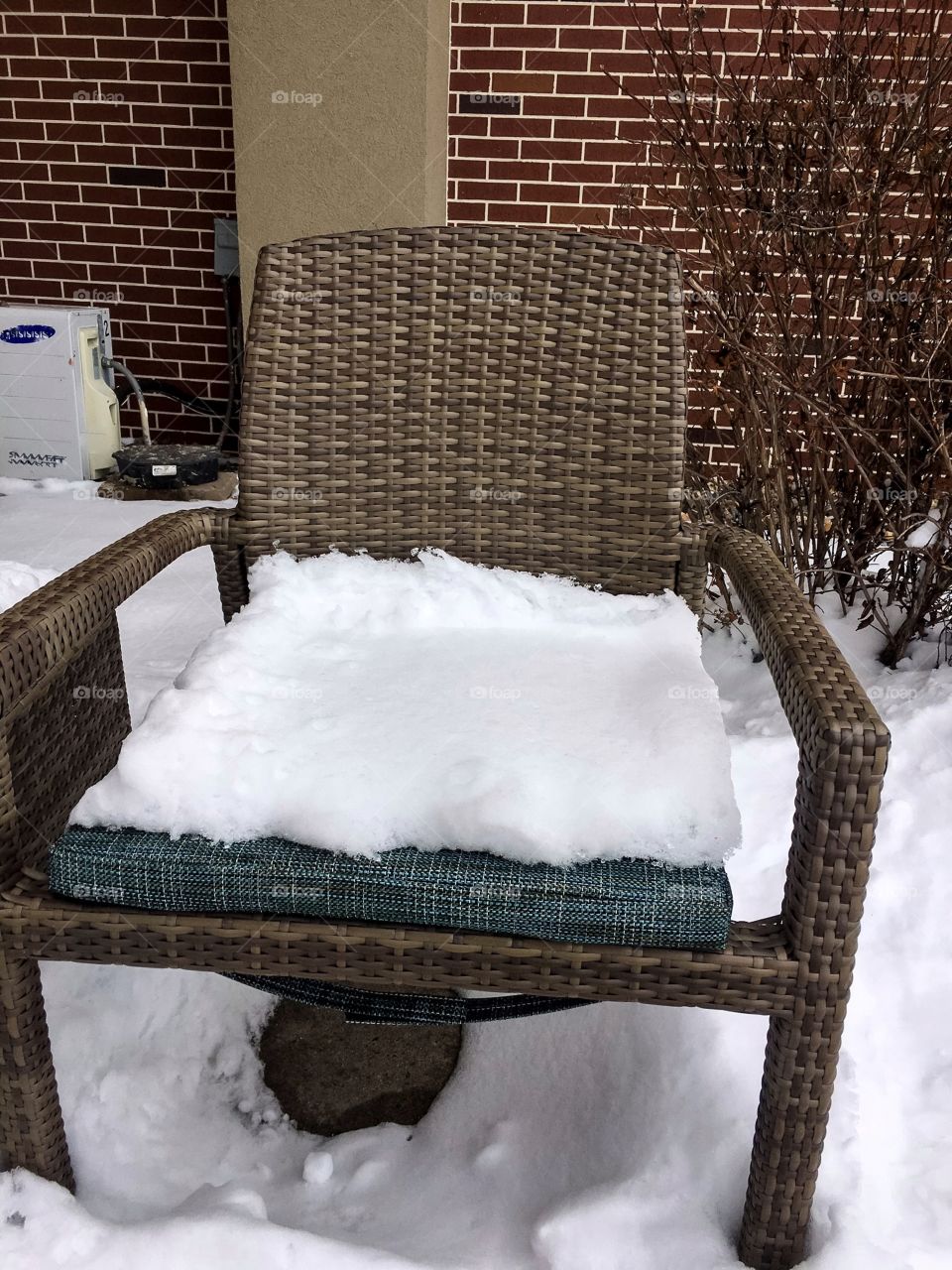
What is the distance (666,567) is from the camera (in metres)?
1.52

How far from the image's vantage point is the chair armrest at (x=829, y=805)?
899 millimetres

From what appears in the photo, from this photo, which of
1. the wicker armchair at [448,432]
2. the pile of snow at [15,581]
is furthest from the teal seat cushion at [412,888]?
the pile of snow at [15,581]

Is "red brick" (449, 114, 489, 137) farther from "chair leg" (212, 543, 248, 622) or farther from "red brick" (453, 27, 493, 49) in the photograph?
"chair leg" (212, 543, 248, 622)

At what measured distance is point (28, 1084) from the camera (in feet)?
3.51

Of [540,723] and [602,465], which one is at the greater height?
[602,465]

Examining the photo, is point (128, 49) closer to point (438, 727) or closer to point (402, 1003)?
point (438, 727)

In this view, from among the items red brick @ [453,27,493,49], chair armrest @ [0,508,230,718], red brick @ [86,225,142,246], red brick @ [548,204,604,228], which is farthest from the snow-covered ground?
red brick @ [86,225,142,246]

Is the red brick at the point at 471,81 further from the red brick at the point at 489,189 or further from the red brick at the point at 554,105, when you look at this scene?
the red brick at the point at 489,189

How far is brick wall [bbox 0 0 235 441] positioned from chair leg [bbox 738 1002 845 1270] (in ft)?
13.2

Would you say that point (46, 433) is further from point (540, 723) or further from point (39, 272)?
point (540, 723)

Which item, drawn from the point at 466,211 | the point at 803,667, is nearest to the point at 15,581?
the point at 803,667

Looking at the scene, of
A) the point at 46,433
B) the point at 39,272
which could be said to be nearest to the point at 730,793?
the point at 46,433

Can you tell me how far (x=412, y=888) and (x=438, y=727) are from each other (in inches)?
9.0

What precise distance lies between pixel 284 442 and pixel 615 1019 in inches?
37.6
